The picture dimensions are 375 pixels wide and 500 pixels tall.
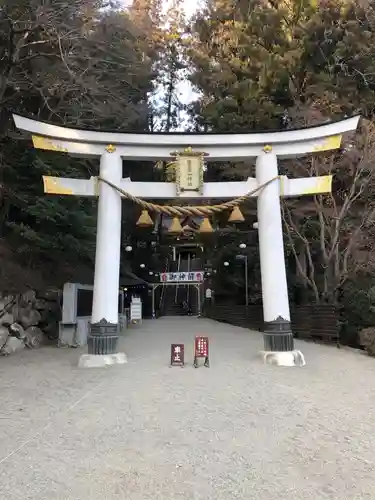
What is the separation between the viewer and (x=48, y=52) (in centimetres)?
1112

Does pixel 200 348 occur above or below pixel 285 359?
above

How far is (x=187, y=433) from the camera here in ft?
14.0

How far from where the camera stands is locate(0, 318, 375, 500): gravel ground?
307 centimetres

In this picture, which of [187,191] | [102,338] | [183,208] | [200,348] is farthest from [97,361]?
[187,191]

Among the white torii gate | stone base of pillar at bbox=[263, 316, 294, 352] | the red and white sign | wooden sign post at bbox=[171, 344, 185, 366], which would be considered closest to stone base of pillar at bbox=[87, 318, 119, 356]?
the white torii gate

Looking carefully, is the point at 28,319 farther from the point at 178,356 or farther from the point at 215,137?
the point at 215,137

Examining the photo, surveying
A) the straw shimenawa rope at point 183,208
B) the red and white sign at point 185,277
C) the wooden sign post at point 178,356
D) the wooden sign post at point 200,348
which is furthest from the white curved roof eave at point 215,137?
the red and white sign at point 185,277

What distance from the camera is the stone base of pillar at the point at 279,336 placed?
8578 mm

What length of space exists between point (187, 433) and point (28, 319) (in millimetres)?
8812

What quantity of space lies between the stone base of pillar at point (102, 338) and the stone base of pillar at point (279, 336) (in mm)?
3118

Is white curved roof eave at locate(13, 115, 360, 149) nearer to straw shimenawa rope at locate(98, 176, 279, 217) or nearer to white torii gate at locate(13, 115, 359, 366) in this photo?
white torii gate at locate(13, 115, 359, 366)

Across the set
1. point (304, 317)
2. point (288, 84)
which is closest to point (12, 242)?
point (304, 317)

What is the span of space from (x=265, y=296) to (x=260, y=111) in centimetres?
1028

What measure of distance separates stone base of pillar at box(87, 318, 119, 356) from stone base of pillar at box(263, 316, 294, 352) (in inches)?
123
